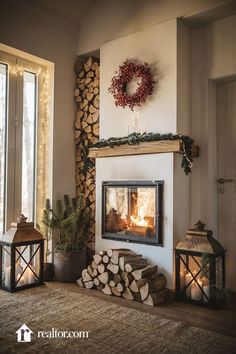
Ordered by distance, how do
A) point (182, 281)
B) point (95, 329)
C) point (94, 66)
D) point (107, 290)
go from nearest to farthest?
point (95, 329)
point (182, 281)
point (107, 290)
point (94, 66)

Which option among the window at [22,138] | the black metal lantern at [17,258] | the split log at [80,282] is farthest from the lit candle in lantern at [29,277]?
the window at [22,138]

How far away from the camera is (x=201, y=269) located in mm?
3008

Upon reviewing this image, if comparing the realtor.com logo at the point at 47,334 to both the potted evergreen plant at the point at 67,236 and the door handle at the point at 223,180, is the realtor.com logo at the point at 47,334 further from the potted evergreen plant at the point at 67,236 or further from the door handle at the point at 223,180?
the door handle at the point at 223,180

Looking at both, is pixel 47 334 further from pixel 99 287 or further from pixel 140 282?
pixel 99 287

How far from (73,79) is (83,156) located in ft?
3.38

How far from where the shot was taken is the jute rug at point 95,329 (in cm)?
218

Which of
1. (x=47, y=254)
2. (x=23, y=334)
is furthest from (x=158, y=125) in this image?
(x=23, y=334)

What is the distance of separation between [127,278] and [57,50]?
2.86m

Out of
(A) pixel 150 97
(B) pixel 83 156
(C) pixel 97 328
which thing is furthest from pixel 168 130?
(C) pixel 97 328

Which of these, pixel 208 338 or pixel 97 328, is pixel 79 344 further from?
pixel 208 338

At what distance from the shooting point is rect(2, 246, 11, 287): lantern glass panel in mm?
3379

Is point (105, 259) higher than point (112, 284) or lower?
higher

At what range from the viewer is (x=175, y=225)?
3.35 metres

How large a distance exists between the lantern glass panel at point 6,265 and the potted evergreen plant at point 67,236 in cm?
57
